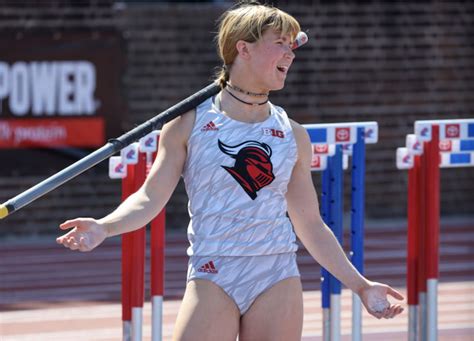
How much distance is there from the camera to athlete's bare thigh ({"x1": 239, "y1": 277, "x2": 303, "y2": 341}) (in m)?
4.11

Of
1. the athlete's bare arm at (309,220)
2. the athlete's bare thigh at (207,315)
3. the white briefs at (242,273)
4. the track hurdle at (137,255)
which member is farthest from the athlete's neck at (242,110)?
the track hurdle at (137,255)

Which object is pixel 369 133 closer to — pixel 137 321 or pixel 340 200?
pixel 340 200

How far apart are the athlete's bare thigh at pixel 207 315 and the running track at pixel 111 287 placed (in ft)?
13.2

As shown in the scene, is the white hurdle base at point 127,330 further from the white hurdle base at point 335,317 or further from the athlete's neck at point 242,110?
the athlete's neck at point 242,110

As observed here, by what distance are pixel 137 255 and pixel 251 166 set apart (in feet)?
5.78

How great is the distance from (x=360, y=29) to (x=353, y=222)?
9148 mm

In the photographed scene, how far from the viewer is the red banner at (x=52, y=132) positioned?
13.7 metres

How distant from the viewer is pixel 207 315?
4070 mm

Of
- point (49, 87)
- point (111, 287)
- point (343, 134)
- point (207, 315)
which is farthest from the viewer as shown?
point (49, 87)

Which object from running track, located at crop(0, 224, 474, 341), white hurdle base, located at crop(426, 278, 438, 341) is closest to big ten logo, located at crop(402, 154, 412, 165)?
white hurdle base, located at crop(426, 278, 438, 341)

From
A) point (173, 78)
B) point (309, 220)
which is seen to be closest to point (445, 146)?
point (309, 220)

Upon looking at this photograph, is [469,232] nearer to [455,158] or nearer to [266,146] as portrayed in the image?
[455,158]

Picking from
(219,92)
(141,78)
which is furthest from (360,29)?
(219,92)

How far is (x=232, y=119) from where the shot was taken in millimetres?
4289
